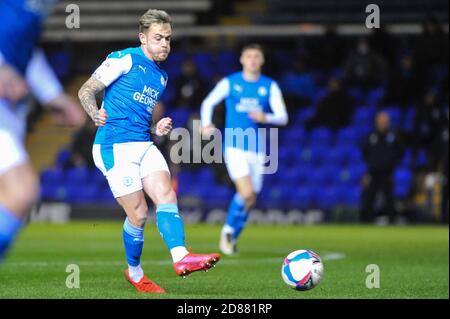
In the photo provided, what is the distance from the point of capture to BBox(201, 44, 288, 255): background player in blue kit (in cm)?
1338

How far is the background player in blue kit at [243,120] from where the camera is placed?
43.9ft

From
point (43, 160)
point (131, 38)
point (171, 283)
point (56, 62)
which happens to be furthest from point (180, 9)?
point (171, 283)

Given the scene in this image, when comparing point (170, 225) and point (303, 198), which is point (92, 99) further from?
A: point (303, 198)

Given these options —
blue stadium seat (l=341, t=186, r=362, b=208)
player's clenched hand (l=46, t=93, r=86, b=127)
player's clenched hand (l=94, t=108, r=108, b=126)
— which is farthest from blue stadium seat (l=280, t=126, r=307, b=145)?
player's clenched hand (l=46, t=93, r=86, b=127)

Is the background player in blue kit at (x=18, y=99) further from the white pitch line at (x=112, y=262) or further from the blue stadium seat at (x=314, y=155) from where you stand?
the blue stadium seat at (x=314, y=155)

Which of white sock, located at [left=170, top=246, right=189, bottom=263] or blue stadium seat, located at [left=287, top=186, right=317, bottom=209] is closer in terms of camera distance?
white sock, located at [left=170, top=246, right=189, bottom=263]

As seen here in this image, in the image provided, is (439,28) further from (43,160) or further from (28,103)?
(28,103)

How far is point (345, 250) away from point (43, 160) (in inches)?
533

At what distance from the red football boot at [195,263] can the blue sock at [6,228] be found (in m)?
2.73

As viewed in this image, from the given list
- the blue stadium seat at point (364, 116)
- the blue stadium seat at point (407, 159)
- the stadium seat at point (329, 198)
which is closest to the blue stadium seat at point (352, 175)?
the stadium seat at point (329, 198)

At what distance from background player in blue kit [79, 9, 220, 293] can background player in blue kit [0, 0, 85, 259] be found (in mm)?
2753

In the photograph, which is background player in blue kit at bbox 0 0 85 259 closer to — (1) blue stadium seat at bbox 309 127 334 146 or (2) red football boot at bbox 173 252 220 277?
(2) red football boot at bbox 173 252 220 277

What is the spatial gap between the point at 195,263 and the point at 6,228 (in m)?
2.85

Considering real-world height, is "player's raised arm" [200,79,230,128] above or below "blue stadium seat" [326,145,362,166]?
above
